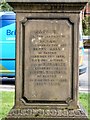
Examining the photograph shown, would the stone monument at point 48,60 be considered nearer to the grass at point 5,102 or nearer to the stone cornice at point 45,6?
the stone cornice at point 45,6

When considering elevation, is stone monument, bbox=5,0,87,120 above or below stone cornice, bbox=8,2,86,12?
below

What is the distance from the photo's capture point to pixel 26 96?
692cm

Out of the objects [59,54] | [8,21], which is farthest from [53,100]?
[8,21]

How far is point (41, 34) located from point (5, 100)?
4.23m

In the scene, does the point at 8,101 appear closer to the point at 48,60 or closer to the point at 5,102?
the point at 5,102

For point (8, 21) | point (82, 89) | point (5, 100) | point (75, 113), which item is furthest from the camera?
point (8, 21)

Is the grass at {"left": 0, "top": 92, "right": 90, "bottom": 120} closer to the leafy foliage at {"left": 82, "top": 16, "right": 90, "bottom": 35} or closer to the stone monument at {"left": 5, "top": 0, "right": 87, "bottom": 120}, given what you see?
the stone monument at {"left": 5, "top": 0, "right": 87, "bottom": 120}

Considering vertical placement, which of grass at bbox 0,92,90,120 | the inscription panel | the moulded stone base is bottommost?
grass at bbox 0,92,90,120

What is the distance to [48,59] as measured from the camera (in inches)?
269

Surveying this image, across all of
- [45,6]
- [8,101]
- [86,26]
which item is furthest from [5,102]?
[86,26]

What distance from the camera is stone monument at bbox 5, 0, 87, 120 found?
682 centimetres

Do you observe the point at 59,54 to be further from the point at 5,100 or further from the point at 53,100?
the point at 5,100

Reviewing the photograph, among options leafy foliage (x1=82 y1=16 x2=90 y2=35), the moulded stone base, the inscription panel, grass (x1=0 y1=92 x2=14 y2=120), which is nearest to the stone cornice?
the inscription panel

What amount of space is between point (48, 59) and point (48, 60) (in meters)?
0.01
